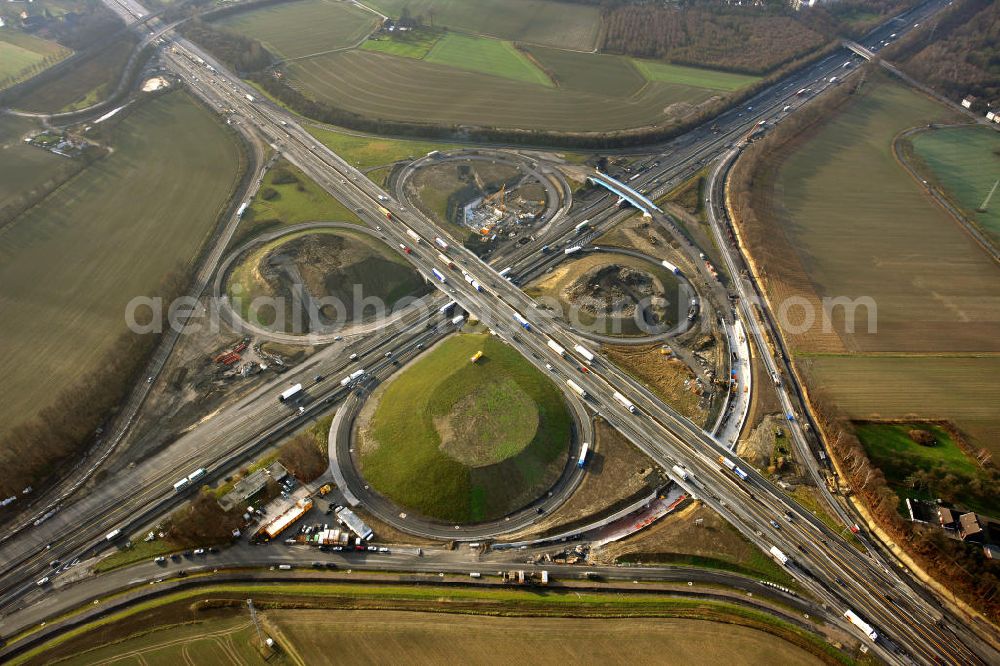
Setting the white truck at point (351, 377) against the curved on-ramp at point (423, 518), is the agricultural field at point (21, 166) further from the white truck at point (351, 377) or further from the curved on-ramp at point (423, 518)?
the curved on-ramp at point (423, 518)

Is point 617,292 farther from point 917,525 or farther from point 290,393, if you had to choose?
point 290,393

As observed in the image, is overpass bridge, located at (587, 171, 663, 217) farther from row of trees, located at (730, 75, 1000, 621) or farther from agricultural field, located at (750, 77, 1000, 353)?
row of trees, located at (730, 75, 1000, 621)

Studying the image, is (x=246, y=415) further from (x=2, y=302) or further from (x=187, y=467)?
(x=2, y=302)

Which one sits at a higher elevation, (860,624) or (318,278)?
(318,278)

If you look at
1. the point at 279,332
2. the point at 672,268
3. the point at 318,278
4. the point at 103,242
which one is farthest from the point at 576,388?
the point at 103,242

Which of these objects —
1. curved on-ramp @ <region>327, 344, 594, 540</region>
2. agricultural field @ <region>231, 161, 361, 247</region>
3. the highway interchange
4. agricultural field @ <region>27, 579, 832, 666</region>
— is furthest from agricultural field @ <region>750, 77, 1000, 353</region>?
agricultural field @ <region>231, 161, 361, 247</region>

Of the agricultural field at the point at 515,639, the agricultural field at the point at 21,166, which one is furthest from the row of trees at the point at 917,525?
the agricultural field at the point at 21,166
